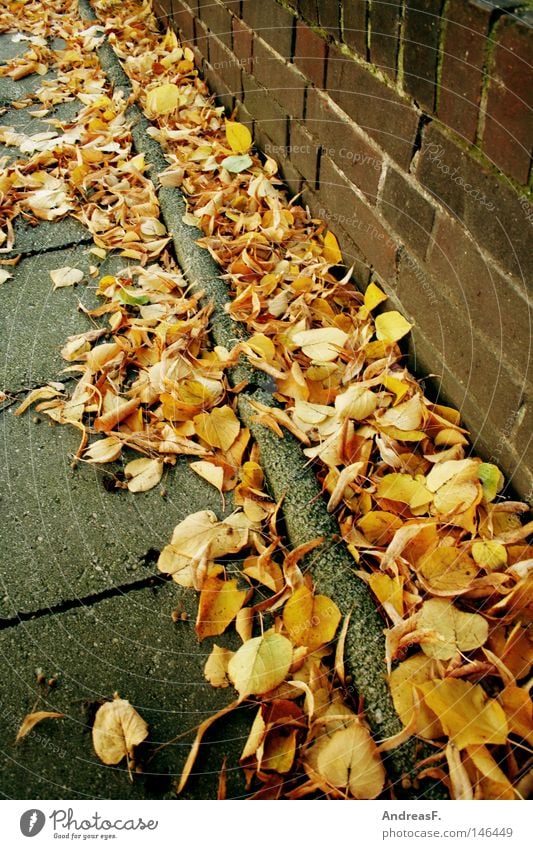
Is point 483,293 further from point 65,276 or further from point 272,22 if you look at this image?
point 65,276

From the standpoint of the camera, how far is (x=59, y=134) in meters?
2.86

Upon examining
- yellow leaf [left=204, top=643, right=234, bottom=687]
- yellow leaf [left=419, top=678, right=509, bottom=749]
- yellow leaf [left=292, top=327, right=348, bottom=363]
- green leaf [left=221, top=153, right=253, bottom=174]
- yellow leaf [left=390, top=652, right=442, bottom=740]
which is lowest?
yellow leaf [left=204, top=643, right=234, bottom=687]

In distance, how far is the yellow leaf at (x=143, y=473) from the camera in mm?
1495

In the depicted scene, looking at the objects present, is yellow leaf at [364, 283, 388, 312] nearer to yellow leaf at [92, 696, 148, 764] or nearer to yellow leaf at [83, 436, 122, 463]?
yellow leaf at [83, 436, 122, 463]

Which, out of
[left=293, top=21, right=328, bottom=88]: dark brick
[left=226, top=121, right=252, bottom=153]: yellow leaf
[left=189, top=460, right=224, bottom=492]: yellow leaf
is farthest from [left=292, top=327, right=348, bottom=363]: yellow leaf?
[left=226, top=121, right=252, bottom=153]: yellow leaf

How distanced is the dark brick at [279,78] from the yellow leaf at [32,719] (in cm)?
175

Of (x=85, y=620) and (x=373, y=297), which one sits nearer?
(x=85, y=620)

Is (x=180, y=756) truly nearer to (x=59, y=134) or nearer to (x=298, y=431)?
(x=298, y=431)

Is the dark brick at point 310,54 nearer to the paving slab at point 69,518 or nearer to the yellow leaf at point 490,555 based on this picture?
the paving slab at point 69,518

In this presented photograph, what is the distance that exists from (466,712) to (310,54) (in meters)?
1.69

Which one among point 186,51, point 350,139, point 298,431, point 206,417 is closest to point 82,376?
point 206,417

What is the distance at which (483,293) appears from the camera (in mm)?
1267

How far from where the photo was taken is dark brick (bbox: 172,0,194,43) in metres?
2.87

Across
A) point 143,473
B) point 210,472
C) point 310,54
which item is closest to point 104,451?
point 143,473
